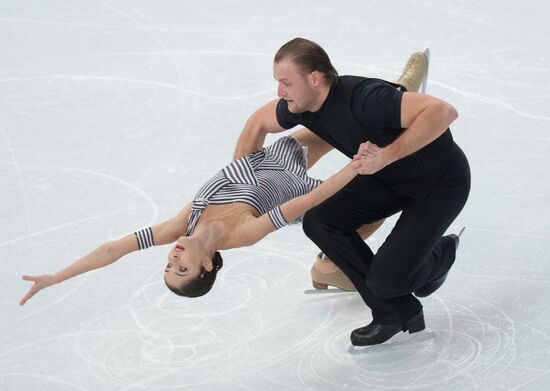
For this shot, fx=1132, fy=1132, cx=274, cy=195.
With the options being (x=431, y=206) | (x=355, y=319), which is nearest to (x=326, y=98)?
(x=431, y=206)

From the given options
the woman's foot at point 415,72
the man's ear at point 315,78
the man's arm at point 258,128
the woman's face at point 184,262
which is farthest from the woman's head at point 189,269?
the woman's foot at point 415,72

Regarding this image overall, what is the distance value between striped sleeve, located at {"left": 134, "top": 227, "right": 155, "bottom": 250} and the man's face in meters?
0.79

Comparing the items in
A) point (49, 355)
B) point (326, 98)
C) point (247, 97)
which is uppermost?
point (326, 98)

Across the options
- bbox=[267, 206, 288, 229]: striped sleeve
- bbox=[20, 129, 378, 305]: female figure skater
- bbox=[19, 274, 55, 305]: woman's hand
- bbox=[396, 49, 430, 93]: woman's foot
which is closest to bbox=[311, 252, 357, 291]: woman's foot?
bbox=[20, 129, 378, 305]: female figure skater

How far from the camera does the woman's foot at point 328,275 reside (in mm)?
Answer: 5094

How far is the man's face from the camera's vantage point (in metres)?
4.39

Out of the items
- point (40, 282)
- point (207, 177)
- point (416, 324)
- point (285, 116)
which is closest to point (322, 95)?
point (285, 116)

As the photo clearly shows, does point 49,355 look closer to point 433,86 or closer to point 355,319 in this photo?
point 355,319

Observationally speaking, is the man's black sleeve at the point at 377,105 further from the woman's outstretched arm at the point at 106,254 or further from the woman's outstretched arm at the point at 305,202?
the woman's outstretched arm at the point at 106,254

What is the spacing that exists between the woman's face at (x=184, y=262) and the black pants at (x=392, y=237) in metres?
0.56

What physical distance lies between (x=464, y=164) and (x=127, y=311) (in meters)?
1.65

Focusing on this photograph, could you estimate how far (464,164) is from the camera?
4668mm

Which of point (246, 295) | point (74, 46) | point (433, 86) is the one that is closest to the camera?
point (246, 295)

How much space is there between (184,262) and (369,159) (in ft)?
2.72
